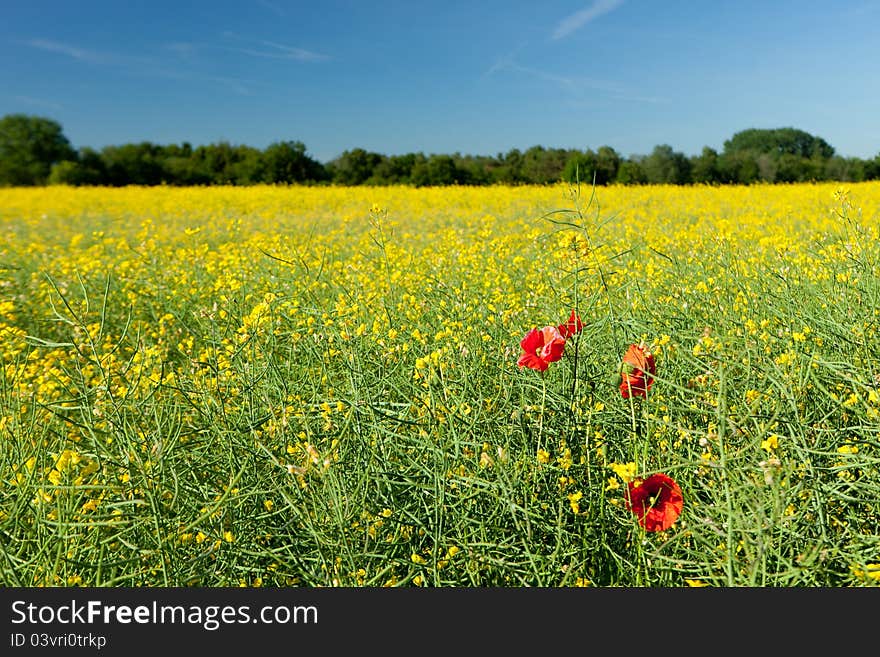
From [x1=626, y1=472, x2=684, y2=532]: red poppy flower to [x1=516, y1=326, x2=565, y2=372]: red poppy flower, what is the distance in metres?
0.31

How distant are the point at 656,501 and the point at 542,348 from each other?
40 cm

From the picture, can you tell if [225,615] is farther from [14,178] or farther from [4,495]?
[14,178]

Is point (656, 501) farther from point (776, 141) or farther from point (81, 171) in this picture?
point (776, 141)

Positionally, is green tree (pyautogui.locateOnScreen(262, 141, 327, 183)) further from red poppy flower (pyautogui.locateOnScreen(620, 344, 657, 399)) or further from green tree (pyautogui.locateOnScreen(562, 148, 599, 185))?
red poppy flower (pyautogui.locateOnScreen(620, 344, 657, 399))

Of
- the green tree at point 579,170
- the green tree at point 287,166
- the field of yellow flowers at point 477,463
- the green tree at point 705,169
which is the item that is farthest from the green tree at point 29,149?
the field of yellow flowers at point 477,463

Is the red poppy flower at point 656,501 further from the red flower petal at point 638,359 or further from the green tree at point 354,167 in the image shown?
the green tree at point 354,167

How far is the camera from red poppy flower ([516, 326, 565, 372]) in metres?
1.46

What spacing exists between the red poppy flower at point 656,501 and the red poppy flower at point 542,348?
315 mm

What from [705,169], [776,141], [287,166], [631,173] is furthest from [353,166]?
[776,141]

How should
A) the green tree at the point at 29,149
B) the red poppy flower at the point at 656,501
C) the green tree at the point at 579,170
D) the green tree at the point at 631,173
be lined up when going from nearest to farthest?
1. the red poppy flower at the point at 656,501
2. the green tree at the point at 579,170
3. the green tree at the point at 631,173
4. the green tree at the point at 29,149

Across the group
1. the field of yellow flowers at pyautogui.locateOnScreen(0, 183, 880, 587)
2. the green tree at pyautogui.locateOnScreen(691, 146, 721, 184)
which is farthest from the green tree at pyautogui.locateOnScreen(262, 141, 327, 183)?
the field of yellow flowers at pyautogui.locateOnScreen(0, 183, 880, 587)

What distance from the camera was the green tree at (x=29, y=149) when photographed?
2169 cm

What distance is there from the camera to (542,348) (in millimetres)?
1495

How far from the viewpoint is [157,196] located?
16578 mm
